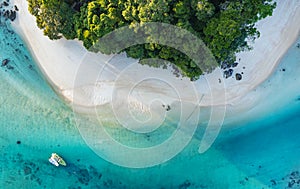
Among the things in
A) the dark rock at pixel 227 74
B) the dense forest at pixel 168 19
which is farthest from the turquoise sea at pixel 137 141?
the dense forest at pixel 168 19

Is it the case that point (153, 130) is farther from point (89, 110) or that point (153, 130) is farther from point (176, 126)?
point (89, 110)

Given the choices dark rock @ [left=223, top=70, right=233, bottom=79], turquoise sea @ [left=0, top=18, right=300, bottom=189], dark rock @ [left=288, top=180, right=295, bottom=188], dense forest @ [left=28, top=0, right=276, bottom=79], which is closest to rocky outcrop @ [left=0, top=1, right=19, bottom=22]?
turquoise sea @ [left=0, top=18, right=300, bottom=189]

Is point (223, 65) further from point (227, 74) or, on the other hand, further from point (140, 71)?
point (140, 71)

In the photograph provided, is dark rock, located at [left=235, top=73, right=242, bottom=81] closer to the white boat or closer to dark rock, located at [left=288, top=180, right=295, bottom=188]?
dark rock, located at [left=288, top=180, right=295, bottom=188]

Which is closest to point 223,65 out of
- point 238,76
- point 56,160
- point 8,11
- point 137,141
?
point 238,76

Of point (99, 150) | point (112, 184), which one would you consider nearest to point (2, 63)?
point (99, 150)
